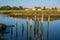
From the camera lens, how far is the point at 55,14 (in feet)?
185

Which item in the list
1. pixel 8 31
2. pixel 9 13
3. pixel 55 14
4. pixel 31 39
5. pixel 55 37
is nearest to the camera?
pixel 31 39

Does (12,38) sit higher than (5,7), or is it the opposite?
(5,7)

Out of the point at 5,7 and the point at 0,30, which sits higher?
the point at 5,7

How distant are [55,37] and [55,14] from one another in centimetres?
2921

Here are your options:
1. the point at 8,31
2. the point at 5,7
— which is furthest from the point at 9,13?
the point at 8,31

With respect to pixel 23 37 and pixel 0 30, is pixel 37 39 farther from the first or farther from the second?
pixel 0 30

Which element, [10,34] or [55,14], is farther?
[55,14]

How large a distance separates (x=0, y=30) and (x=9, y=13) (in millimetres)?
39322

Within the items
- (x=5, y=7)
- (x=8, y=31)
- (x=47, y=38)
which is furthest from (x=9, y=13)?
(x=47, y=38)

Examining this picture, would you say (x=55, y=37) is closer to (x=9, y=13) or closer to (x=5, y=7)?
(x=9, y=13)

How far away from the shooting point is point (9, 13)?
67.9m

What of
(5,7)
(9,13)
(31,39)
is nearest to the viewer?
(31,39)

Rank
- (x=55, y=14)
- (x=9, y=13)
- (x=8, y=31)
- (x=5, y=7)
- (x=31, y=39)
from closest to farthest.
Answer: (x=31, y=39)
(x=8, y=31)
(x=55, y=14)
(x=9, y=13)
(x=5, y=7)

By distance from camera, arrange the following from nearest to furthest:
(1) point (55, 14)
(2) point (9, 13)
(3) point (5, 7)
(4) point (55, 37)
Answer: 1. (4) point (55, 37)
2. (1) point (55, 14)
3. (2) point (9, 13)
4. (3) point (5, 7)
